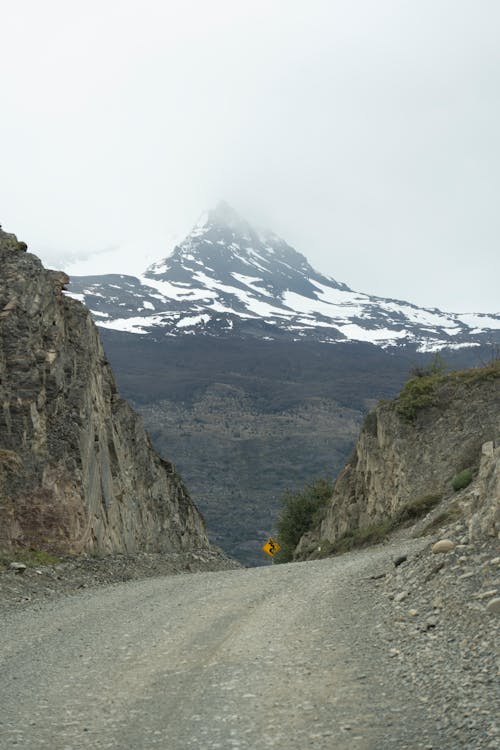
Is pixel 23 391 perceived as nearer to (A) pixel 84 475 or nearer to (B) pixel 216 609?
(A) pixel 84 475

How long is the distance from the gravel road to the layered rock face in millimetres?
6918

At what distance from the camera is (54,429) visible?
22.5m

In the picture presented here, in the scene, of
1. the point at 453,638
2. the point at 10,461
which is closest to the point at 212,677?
the point at 453,638

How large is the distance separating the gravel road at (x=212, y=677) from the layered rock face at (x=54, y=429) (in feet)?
22.7

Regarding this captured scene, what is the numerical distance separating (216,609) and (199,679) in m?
4.70

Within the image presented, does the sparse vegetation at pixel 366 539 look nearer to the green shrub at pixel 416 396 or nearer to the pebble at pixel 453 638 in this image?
the green shrub at pixel 416 396

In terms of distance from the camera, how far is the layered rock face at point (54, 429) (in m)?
20.2

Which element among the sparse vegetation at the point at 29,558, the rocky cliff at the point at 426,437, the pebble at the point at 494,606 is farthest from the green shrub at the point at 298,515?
the pebble at the point at 494,606

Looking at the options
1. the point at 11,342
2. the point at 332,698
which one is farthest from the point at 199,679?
the point at 11,342

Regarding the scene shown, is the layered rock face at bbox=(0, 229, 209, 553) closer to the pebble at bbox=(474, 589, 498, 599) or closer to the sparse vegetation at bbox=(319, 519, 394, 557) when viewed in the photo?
the sparse vegetation at bbox=(319, 519, 394, 557)

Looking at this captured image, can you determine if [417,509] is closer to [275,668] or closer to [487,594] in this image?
[487,594]

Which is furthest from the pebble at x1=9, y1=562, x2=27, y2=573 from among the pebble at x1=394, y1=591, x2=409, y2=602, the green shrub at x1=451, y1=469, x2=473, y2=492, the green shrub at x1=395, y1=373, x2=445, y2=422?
the green shrub at x1=395, y1=373, x2=445, y2=422

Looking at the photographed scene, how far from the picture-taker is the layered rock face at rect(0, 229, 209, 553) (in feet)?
66.1

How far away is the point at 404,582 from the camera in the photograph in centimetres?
1169
